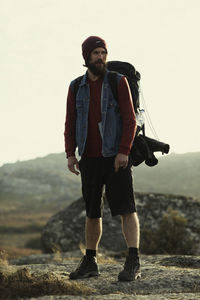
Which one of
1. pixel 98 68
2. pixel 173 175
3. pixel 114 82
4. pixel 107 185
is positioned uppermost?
pixel 173 175

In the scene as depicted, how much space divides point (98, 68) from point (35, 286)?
240cm

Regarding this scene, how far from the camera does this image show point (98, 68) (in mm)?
4875

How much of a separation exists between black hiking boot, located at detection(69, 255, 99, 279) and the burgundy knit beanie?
7.85 feet

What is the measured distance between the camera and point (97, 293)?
422 cm

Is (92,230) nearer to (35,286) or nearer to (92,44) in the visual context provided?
(35,286)

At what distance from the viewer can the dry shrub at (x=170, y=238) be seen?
10.9 meters

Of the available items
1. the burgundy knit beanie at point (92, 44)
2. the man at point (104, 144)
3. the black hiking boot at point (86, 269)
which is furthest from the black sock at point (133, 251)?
the burgundy knit beanie at point (92, 44)

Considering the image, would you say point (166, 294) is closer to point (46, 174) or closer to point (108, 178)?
point (108, 178)

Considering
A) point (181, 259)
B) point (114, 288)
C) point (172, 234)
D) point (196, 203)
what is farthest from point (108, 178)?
point (196, 203)

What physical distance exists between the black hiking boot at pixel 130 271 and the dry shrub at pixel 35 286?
0.52 m

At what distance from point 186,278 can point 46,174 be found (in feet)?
342

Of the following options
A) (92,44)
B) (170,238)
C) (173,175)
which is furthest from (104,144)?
(173,175)

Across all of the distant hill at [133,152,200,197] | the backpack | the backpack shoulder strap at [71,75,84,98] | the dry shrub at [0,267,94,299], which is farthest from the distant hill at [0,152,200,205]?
the dry shrub at [0,267,94,299]

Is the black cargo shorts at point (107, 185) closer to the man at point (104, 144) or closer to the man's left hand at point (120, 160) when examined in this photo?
the man at point (104, 144)
